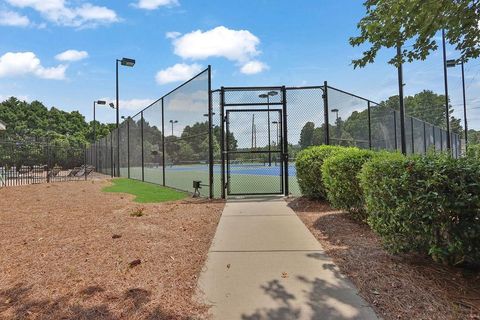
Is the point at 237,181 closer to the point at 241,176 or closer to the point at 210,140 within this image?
the point at 241,176

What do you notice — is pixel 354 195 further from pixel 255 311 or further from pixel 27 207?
pixel 27 207

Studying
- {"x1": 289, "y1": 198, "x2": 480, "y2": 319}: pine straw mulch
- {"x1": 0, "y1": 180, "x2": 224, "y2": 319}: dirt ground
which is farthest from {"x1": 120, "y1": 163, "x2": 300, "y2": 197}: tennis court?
{"x1": 289, "y1": 198, "x2": 480, "y2": 319}: pine straw mulch

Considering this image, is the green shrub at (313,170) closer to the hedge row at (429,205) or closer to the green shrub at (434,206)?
the hedge row at (429,205)

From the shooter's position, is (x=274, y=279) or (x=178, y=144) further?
(x=178, y=144)

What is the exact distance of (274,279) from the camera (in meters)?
3.73

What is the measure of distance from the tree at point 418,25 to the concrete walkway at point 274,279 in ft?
→ 8.98

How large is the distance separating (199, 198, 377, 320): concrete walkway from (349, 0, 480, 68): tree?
2.74m

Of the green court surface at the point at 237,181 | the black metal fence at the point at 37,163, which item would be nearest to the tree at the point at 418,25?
the green court surface at the point at 237,181

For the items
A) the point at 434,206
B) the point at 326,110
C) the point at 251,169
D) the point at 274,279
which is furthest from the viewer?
the point at 251,169

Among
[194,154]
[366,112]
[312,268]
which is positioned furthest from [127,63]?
[312,268]

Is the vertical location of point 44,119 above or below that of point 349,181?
above

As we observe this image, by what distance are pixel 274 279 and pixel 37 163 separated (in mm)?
30412

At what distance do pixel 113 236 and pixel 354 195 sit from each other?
3.90 m

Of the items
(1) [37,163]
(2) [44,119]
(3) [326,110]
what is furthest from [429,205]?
(2) [44,119]
